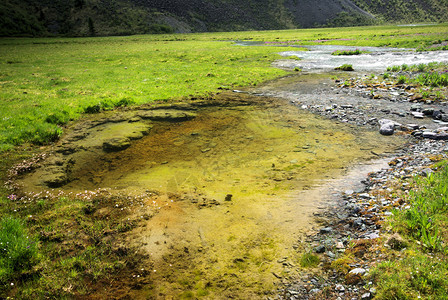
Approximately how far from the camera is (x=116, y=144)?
1199 cm

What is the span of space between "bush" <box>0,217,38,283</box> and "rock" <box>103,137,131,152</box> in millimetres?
5833

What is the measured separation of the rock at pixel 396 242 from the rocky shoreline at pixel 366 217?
0.02 metres

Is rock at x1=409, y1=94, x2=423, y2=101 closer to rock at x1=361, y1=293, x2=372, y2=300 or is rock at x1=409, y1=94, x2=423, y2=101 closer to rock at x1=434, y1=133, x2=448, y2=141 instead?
rock at x1=434, y1=133, x2=448, y2=141

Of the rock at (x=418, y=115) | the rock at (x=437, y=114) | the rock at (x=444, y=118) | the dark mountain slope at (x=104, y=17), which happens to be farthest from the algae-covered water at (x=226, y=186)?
the dark mountain slope at (x=104, y=17)

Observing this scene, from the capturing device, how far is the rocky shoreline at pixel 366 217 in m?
4.79

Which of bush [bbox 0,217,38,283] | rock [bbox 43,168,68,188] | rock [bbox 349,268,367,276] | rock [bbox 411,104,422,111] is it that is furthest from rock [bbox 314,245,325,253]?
rock [bbox 411,104,422,111]

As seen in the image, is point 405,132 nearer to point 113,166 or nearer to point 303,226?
point 303,226

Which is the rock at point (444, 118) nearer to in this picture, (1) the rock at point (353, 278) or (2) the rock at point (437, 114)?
(2) the rock at point (437, 114)

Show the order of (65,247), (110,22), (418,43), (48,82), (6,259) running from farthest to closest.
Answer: (110,22), (418,43), (48,82), (65,247), (6,259)

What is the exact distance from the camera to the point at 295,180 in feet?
28.5

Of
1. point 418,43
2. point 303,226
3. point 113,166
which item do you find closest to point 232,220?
point 303,226

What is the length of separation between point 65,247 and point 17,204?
3.11m

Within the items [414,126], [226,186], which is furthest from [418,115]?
[226,186]

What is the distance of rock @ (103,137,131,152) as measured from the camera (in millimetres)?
11630
